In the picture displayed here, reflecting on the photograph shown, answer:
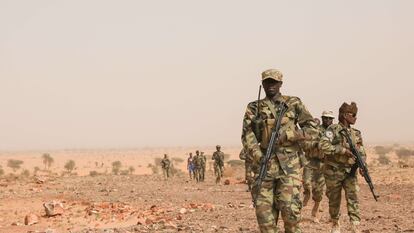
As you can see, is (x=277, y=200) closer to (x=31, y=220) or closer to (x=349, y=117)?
(x=349, y=117)

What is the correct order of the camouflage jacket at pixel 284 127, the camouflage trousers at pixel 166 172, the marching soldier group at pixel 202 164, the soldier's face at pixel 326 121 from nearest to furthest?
the camouflage jacket at pixel 284 127 → the soldier's face at pixel 326 121 → the marching soldier group at pixel 202 164 → the camouflage trousers at pixel 166 172

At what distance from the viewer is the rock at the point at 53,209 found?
13.3 metres

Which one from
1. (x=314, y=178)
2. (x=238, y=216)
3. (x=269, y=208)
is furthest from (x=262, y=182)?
(x=238, y=216)

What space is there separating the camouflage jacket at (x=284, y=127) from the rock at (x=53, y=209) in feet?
28.5

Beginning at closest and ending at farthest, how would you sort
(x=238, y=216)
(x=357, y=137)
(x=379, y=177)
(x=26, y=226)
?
(x=357, y=137) < (x=238, y=216) < (x=26, y=226) < (x=379, y=177)

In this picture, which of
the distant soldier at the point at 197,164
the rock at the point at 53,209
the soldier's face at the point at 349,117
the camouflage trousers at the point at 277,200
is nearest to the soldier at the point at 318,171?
the soldier's face at the point at 349,117

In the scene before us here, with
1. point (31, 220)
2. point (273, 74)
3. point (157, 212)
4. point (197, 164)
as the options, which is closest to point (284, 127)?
point (273, 74)

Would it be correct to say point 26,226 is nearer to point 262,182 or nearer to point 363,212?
point 363,212

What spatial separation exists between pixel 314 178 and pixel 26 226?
6257mm

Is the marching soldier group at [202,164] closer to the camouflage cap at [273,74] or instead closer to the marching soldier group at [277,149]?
the marching soldier group at [277,149]

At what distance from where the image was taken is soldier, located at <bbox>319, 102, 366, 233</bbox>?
309 inches

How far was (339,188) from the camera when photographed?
7.99 metres

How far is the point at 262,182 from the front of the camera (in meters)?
5.73

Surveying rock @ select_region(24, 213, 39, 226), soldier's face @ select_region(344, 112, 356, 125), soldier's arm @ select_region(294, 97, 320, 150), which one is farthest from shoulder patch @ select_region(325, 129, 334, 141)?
rock @ select_region(24, 213, 39, 226)
